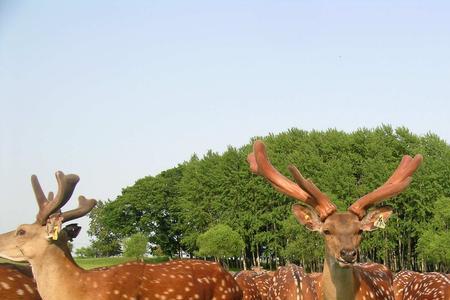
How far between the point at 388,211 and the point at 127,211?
63.5m

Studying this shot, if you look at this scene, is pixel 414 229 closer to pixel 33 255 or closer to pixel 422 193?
pixel 422 193

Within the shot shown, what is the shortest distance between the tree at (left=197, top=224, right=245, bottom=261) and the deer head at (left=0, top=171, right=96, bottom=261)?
39616 mm

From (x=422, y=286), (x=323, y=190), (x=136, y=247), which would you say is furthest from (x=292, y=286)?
(x=136, y=247)

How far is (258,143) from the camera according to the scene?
7723 mm

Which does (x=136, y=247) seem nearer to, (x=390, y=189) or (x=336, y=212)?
(x=390, y=189)

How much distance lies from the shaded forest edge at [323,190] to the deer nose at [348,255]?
34.2 m

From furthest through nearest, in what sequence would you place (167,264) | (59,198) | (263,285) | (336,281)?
(263,285) < (167,264) < (59,198) < (336,281)

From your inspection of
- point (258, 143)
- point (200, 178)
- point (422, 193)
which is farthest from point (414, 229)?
point (258, 143)

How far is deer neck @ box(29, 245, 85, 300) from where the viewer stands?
293 inches

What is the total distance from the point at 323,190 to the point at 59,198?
134 feet

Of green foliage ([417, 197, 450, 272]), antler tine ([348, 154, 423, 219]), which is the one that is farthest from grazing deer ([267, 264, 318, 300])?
green foliage ([417, 197, 450, 272])

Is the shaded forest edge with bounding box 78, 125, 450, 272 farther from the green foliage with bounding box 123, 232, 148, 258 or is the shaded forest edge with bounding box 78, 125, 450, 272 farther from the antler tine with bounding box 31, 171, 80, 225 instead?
the antler tine with bounding box 31, 171, 80, 225

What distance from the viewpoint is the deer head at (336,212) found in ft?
21.2

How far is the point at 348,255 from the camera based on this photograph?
20.7ft
